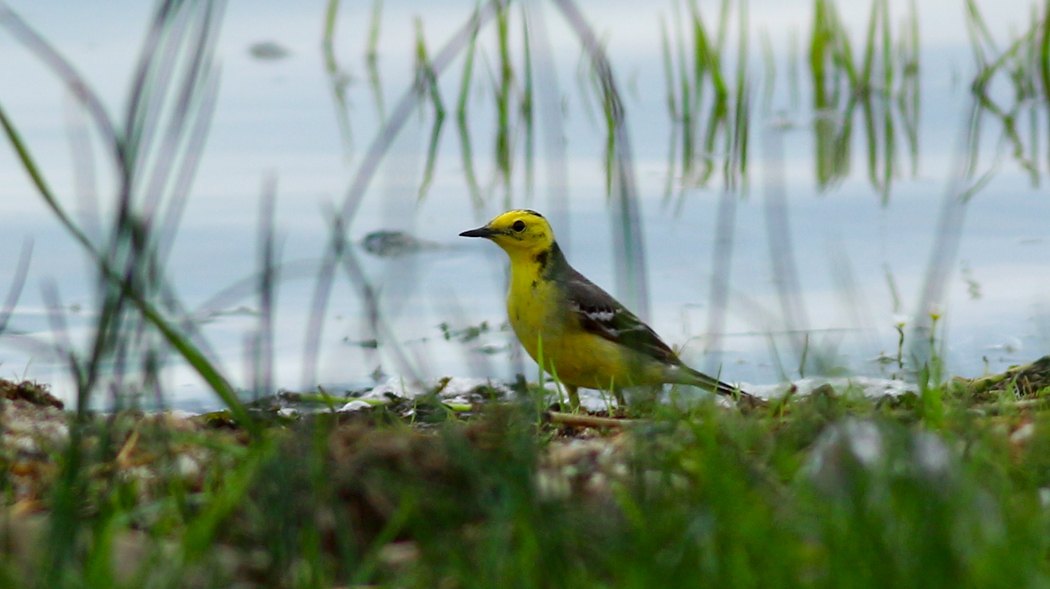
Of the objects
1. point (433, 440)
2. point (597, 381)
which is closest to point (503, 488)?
point (433, 440)

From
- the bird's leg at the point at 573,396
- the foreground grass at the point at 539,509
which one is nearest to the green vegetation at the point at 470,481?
the foreground grass at the point at 539,509

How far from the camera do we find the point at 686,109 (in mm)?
11938

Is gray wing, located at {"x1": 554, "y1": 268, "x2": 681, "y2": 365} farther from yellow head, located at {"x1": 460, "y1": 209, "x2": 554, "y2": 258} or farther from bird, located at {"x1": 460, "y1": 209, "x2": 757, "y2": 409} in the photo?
yellow head, located at {"x1": 460, "y1": 209, "x2": 554, "y2": 258}

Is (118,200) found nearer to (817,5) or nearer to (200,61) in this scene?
(200,61)

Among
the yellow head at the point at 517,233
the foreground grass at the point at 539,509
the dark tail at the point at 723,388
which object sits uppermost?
the yellow head at the point at 517,233

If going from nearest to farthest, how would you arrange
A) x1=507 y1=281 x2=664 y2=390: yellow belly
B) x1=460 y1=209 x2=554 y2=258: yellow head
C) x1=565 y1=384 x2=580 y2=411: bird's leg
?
x1=565 y1=384 x2=580 y2=411: bird's leg → x1=507 y1=281 x2=664 y2=390: yellow belly → x1=460 y1=209 x2=554 y2=258: yellow head

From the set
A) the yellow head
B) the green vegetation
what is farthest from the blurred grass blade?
the yellow head

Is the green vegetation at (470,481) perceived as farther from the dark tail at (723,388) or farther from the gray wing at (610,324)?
the gray wing at (610,324)

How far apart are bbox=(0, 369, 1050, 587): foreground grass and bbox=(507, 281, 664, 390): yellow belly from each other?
8.82ft

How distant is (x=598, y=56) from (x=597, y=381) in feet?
10.2

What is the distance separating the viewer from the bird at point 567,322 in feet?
21.3

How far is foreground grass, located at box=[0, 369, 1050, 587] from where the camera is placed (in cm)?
261

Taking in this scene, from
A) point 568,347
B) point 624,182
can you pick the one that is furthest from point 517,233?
point 624,182

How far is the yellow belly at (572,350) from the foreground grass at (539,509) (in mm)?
2688
